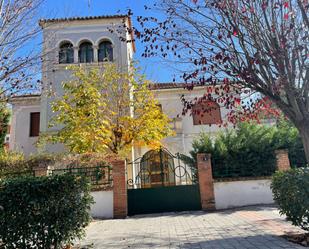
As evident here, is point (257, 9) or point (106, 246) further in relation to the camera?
point (257, 9)

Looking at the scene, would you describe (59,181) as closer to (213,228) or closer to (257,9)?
(213,228)

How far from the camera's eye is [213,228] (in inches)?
299

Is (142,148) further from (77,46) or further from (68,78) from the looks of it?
(77,46)

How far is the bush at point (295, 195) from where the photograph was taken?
216 inches

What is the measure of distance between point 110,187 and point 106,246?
201 inches

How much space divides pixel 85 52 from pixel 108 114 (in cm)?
637

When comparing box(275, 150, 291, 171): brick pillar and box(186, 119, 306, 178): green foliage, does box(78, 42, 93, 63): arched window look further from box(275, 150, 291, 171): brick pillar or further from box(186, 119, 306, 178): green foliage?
box(275, 150, 291, 171): brick pillar

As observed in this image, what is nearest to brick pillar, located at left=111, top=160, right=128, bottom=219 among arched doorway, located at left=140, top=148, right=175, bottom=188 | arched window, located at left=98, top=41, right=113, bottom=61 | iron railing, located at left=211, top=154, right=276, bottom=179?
arched doorway, located at left=140, top=148, right=175, bottom=188

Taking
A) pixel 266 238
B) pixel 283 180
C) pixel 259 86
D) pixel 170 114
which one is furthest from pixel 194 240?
pixel 170 114

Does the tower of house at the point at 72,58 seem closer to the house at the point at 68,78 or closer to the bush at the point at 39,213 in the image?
the house at the point at 68,78

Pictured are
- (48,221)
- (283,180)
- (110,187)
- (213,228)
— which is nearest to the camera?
(48,221)

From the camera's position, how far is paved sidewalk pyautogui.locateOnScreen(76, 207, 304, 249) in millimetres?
5838

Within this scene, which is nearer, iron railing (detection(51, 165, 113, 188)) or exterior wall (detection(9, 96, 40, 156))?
iron railing (detection(51, 165, 113, 188))

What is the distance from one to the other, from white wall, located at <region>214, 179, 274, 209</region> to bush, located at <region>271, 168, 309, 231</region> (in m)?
5.42
